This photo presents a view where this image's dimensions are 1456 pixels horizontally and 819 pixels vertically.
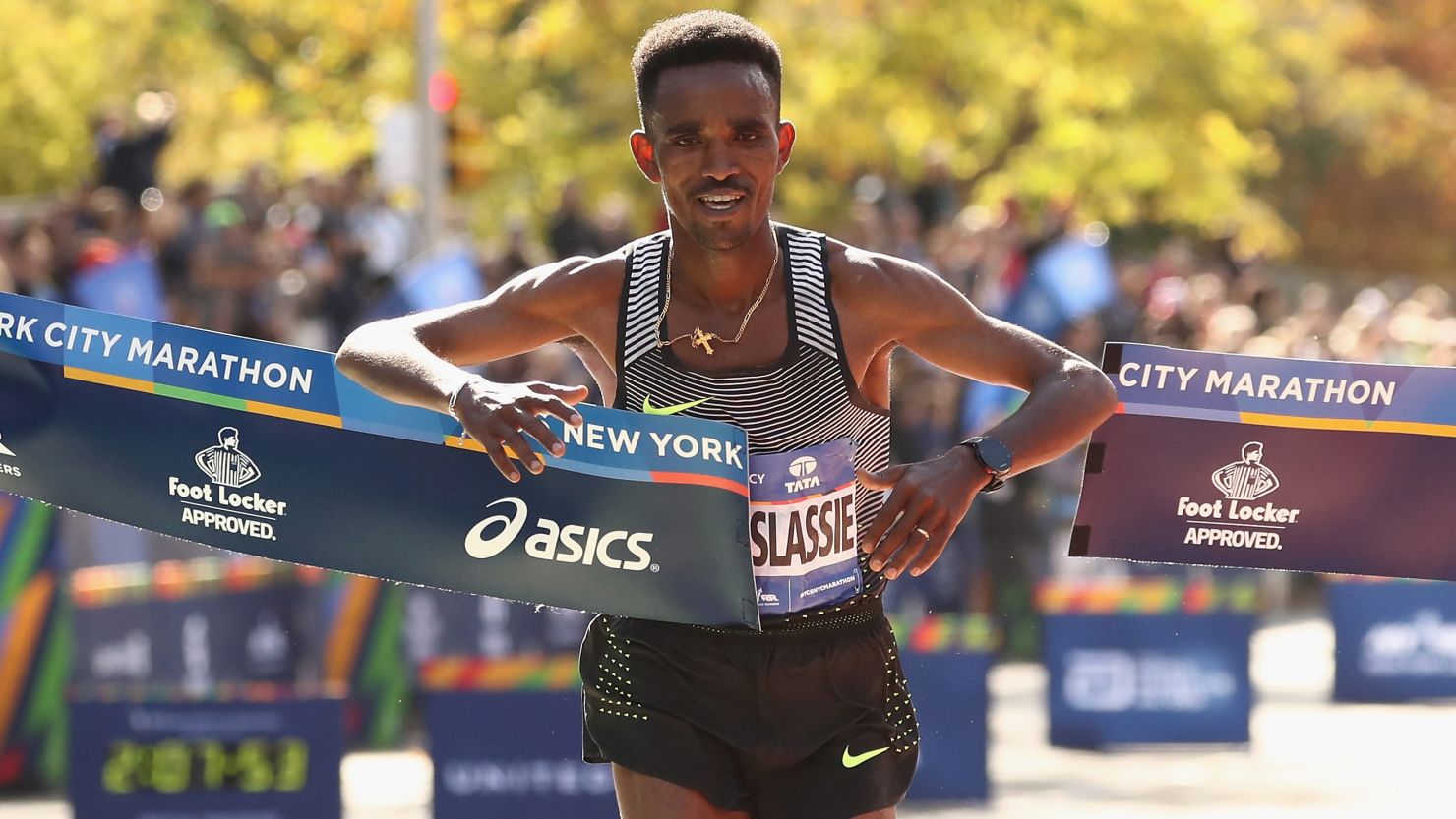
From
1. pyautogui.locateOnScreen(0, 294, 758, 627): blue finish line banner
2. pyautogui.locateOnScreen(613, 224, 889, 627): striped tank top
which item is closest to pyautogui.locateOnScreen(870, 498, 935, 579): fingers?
pyautogui.locateOnScreen(613, 224, 889, 627): striped tank top

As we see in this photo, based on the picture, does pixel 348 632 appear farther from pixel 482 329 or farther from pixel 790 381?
pixel 790 381

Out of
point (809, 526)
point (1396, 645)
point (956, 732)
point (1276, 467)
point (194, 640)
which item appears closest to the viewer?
point (809, 526)

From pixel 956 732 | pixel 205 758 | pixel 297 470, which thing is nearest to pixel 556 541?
pixel 297 470

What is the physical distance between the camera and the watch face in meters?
4.12

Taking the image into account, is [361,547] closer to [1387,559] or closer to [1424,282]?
[1387,559]

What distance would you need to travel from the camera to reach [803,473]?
14.2 feet

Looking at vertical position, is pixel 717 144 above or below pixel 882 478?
above

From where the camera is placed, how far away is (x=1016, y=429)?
4219mm

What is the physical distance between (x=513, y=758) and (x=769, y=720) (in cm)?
439

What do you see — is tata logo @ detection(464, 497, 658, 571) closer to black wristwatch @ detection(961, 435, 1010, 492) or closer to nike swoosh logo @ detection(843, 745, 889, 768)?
nike swoosh logo @ detection(843, 745, 889, 768)

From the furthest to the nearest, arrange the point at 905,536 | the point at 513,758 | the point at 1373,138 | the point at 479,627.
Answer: the point at 1373,138 → the point at 479,627 → the point at 513,758 → the point at 905,536

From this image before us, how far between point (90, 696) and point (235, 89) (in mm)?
25571

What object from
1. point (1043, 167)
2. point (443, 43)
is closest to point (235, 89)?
point (443, 43)

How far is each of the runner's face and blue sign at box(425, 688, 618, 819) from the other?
4.45 metres
